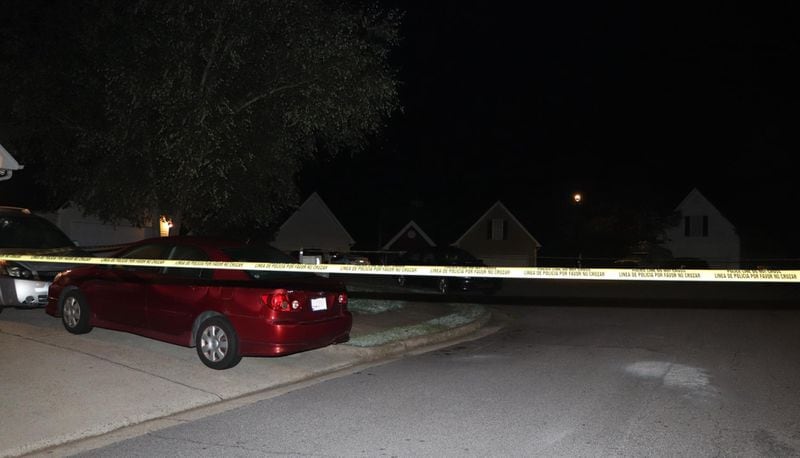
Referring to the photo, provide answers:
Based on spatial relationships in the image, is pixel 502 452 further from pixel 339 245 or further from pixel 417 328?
pixel 339 245

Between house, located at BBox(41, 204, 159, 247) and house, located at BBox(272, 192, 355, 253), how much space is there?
16.5 metres

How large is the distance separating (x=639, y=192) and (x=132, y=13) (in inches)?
1751

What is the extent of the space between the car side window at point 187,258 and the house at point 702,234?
1766 inches

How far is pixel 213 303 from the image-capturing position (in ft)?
25.2

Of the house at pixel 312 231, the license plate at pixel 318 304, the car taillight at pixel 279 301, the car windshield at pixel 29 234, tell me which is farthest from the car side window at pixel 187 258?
the house at pixel 312 231

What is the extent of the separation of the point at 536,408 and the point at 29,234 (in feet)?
30.5

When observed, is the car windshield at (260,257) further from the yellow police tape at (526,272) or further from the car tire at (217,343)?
the car tire at (217,343)

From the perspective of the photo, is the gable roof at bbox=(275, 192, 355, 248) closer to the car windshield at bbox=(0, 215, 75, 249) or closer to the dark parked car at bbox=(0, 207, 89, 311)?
the car windshield at bbox=(0, 215, 75, 249)

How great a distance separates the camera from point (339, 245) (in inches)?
2028

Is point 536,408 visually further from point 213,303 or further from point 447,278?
point 447,278

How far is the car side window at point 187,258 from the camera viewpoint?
7.89 m

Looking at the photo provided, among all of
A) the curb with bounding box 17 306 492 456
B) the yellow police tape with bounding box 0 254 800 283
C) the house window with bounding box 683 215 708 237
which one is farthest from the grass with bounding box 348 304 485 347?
the house window with bounding box 683 215 708 237

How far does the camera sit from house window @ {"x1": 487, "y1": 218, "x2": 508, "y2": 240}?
164 feet

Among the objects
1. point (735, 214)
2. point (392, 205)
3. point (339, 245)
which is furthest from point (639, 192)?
point (392, 205)
